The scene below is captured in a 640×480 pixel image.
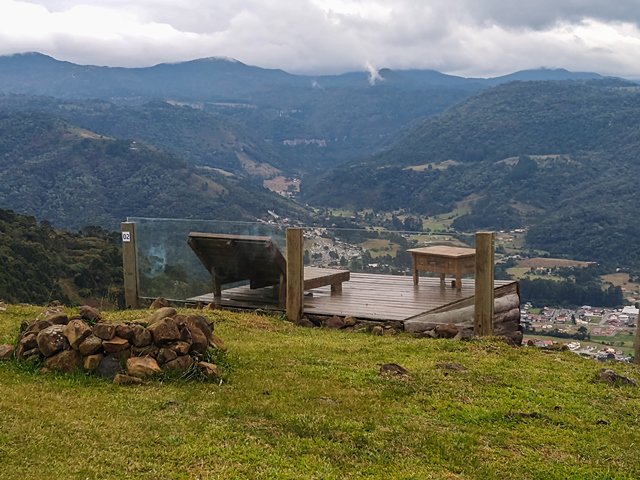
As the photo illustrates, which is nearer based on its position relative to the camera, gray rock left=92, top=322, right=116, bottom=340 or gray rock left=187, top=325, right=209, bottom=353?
gray rock left=92, top=322, right=116, bottom=340

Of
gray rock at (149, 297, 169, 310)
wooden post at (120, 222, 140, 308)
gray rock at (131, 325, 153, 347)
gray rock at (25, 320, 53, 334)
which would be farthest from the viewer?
wooden post at (120, 222, 140, 308)

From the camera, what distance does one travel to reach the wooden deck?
9945mm

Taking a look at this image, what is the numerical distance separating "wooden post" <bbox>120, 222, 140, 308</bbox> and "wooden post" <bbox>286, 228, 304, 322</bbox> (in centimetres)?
267

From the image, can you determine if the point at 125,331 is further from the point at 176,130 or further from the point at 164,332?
the point at 176,130

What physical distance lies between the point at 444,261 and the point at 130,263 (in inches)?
186

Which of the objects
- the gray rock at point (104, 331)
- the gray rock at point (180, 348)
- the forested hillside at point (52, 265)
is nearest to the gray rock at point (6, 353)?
the gray rock at point (104, 331)

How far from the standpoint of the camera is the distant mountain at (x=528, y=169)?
7969cm

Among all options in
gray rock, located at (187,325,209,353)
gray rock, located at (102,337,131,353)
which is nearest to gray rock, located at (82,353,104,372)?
gray rock, located at (102,337,131,353)

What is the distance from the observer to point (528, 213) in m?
94.6

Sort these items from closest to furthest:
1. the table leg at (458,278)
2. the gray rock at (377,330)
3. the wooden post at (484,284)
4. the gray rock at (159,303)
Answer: the wooden post at (484,284)
the gray rock at (377,330)
the table leg at (458,278)
the gray rock at (159,303)

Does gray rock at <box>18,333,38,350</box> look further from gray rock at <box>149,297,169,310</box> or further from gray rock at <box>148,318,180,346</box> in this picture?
gray rock at <box>149,297,169,310</box>

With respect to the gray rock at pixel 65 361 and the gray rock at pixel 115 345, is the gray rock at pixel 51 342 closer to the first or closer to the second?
the gray rock at pixel 65 361

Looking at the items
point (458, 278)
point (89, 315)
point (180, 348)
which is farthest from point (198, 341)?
point (458, 278)

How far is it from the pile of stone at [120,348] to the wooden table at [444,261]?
423 cm
